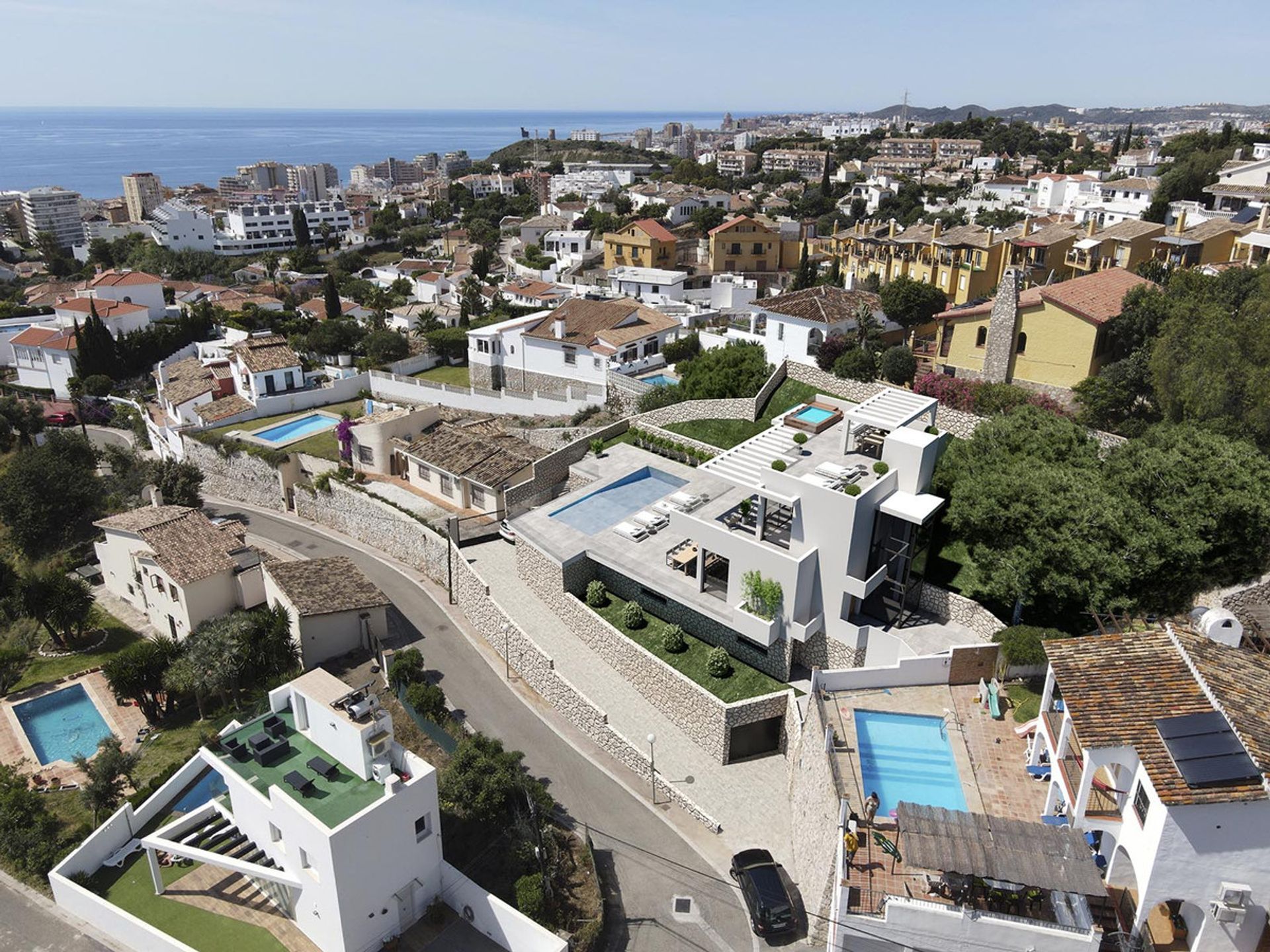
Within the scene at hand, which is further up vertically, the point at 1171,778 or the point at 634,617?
the point at 1171,778

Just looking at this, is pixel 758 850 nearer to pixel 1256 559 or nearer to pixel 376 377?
pixel 1256 559

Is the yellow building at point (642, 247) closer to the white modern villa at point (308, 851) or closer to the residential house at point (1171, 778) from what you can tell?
the white modern villa at point (308, 851)

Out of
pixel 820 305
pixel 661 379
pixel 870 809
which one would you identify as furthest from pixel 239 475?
pixel 870 809

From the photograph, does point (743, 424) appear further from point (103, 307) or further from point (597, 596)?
point (103, 307)

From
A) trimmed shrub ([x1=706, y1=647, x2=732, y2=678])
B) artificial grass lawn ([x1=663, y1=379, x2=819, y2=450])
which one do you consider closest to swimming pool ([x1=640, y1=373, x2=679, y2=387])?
artificial grass lawn ([x1=663, y1=379, x2=819, y2=450])

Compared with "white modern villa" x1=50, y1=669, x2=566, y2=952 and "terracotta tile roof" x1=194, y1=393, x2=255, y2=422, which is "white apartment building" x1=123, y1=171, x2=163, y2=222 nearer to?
"terracotta tile roof" x1=194, y1=393, x2=255, y2=422

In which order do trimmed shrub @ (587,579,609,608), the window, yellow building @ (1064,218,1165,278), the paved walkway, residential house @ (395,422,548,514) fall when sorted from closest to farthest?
1. the window
2. the paved walkway
3. trimmed shrub @ (587,579,609,608)
4. residential house @ (395,422,548,514)
5. yellow building @ (1064,218,1165,278)
